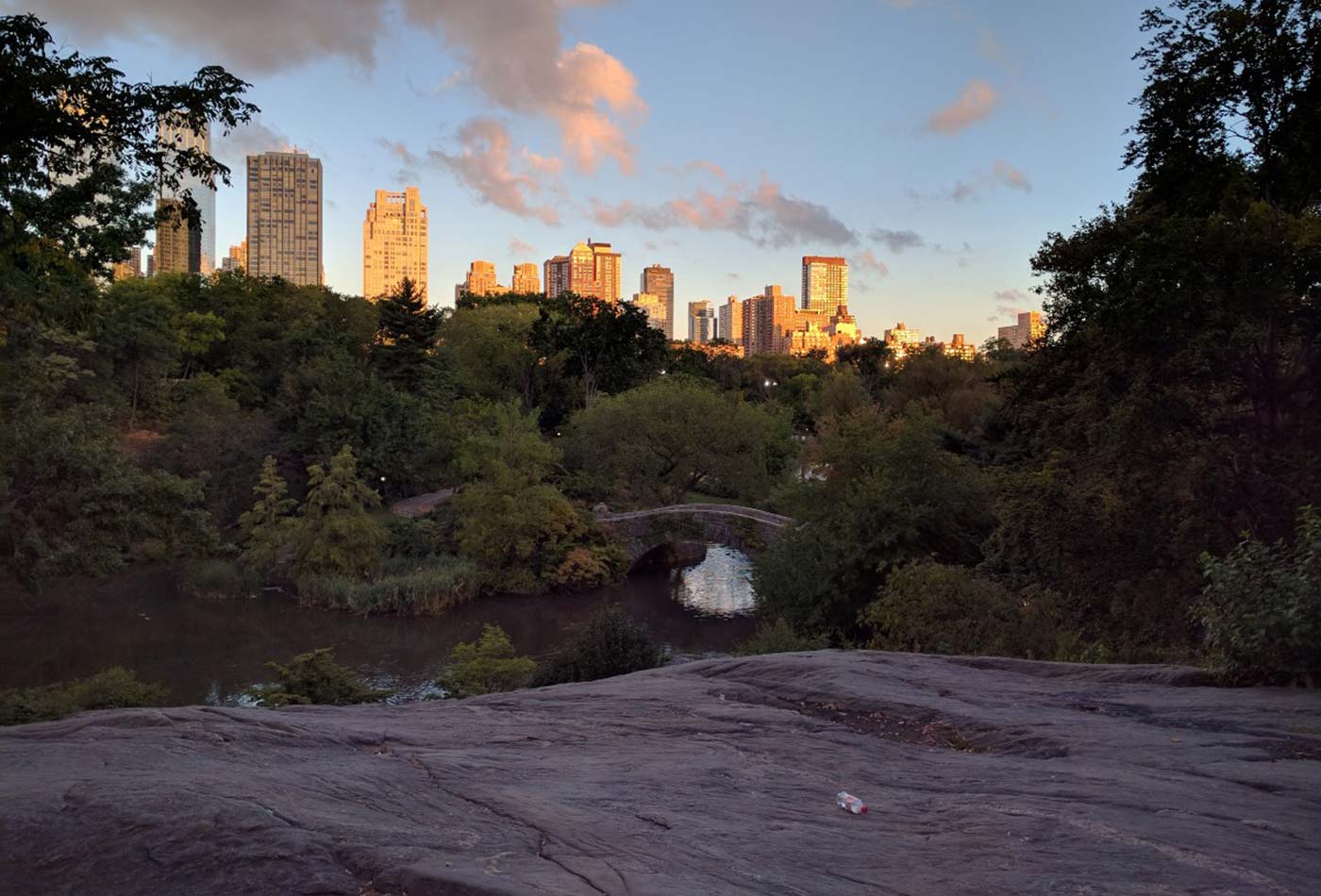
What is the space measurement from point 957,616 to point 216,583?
23631 millimetres

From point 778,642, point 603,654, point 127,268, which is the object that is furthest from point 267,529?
point 127,268

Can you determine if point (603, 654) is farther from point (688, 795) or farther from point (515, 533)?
point (515, 533)

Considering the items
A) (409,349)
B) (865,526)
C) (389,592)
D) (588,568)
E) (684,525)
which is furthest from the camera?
(409,349)

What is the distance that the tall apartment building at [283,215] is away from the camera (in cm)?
15600

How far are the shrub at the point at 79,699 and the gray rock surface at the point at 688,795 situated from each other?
917 cm

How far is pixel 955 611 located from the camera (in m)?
16.4

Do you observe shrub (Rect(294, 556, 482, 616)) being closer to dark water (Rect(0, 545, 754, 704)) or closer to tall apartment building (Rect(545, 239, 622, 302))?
dark water (Rect(0, 545, 754, 704))

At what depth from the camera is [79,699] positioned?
1441 centimetres

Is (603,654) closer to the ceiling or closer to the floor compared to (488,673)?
closer to the ceiling

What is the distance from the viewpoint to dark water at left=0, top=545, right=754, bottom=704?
2220 centimetres

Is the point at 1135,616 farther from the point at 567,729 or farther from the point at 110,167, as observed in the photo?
the point at 110,167

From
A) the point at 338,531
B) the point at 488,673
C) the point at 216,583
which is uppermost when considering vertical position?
the point at 338,531

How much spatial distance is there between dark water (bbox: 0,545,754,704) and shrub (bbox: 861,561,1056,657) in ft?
31.0

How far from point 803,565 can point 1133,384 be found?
931 centimetres
